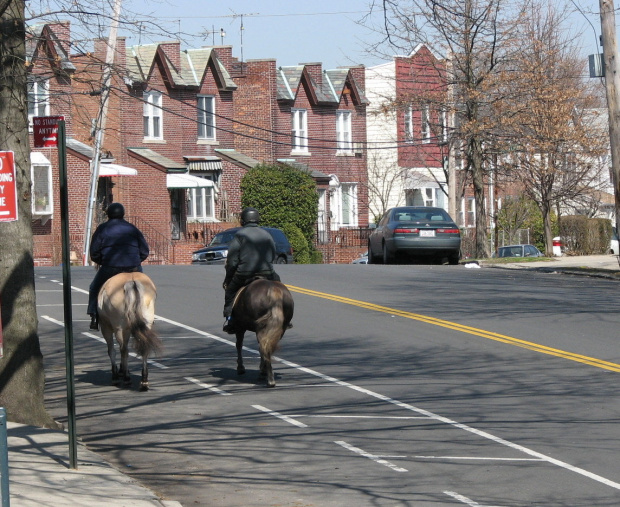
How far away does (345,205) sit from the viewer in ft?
193

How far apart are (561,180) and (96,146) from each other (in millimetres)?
21894

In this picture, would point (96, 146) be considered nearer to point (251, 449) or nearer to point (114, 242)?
point (114, 242)

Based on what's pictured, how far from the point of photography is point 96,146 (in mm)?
34844

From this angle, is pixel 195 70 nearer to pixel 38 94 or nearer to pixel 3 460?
pixel 38 94

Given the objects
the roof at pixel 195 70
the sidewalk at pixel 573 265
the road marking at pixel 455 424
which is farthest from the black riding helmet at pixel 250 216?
the roof at pixel 195 70

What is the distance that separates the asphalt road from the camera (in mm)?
9000

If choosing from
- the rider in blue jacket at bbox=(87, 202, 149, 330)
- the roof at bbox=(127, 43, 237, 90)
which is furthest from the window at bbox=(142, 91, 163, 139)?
the rider in blue jacket at bbox=(87, 202, 149, 330)

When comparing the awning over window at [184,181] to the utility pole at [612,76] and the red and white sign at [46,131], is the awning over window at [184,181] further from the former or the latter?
the red and white sign at [46,131]

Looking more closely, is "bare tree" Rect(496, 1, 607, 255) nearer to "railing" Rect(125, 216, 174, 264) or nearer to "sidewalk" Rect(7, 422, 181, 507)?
"railing" Rect(125, 216, 174, 264)

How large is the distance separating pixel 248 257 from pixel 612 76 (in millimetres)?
14531

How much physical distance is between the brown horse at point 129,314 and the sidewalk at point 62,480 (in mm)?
2932

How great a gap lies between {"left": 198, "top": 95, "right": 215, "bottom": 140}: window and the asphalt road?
30.3m

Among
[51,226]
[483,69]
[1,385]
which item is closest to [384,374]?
[1,385]

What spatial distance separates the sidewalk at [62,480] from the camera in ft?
26.5
